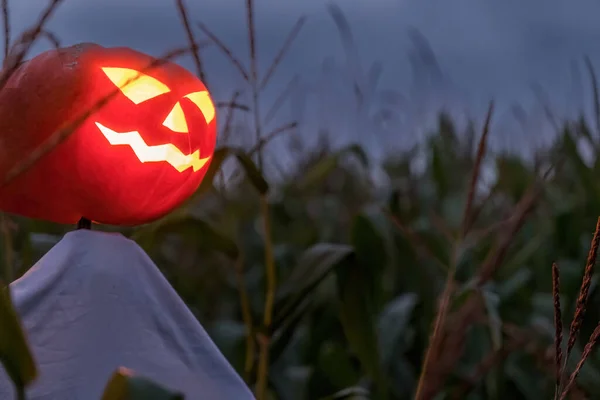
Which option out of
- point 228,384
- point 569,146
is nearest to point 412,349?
point 569,146

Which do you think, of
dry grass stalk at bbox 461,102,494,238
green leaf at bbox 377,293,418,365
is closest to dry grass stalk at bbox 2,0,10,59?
dry grass stalk at bbox 461,102,494,238

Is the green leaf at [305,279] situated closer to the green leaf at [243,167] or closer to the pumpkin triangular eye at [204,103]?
the green leaf at [243,167]

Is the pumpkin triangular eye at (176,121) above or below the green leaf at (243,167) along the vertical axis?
above

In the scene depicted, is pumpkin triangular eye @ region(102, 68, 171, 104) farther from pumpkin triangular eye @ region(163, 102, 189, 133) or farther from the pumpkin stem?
the pumpkin stem

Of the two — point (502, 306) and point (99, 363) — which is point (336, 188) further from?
point (99, 363)

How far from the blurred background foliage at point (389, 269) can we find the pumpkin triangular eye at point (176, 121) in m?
0.13

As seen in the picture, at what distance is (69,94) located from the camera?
1.80ft

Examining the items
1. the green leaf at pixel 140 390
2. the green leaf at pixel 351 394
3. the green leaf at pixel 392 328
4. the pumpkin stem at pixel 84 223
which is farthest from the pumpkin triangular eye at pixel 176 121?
the green leaf at pixel 392 328

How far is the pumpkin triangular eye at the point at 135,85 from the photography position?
56 centimetres

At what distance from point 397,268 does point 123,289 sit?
1.22 metres

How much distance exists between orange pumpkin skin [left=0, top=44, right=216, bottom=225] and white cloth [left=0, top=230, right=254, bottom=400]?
1.5 inches

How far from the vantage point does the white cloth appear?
53 cm

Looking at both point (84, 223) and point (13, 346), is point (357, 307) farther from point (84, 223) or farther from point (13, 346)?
point (13, 346)

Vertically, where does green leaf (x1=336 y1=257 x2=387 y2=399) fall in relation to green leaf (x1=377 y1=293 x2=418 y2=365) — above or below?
above
